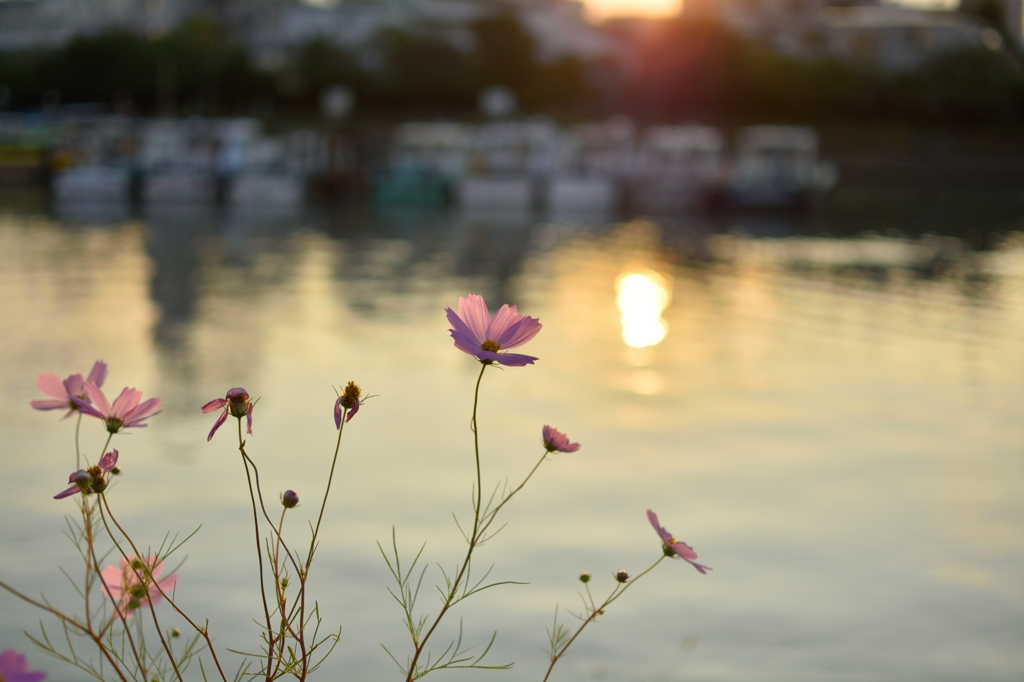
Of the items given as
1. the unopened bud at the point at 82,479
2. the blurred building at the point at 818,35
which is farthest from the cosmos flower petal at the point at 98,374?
the blurred building at the point at 818,35

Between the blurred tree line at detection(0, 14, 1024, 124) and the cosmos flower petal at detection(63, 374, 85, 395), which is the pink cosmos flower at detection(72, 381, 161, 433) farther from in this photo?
the blurred tree line at detection(0, 14, 1024, 124)

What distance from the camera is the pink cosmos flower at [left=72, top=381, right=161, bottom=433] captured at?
5.90 ft

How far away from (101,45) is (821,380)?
6617 centimetres

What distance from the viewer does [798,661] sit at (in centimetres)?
397

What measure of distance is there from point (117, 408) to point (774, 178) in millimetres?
32462

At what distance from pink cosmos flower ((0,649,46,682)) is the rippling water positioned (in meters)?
2.53

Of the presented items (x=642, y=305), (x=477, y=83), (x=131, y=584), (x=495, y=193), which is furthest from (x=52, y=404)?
(x=477, y=83)

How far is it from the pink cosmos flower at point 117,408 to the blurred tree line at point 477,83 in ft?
210

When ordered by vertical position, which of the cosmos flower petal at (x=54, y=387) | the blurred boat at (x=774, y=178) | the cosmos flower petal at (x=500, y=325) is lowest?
the cosmos flower petal at (x=54, y=387)

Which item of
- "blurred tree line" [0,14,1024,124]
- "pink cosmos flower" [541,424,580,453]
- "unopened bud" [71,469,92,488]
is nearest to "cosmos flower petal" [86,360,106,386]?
"unopened bud" [71,469,92,488]

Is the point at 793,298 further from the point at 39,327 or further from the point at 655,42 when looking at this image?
the point at 655,42

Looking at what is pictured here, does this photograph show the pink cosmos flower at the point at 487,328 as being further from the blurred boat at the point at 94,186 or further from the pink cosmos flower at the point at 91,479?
the blurred boat at the point at 94,186

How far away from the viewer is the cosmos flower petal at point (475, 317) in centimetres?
179

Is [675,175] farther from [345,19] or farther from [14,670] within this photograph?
[345,19]
